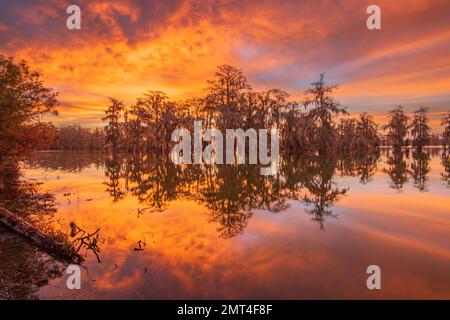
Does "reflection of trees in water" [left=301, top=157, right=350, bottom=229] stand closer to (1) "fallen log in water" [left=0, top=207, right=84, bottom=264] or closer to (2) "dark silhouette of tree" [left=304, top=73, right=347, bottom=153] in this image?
(1) "fallen log in water" [left=0, top=207, right=84, bottom=264]

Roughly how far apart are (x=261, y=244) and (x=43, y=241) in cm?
454

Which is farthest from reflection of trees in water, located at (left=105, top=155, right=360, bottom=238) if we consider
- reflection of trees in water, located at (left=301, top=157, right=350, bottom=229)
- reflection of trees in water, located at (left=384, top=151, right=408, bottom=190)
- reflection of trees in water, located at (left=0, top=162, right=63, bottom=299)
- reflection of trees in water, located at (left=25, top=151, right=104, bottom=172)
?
reflection of trees in water, located at (left=25, top=151, right=104, bottom=172)

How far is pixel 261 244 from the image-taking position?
6.52 m

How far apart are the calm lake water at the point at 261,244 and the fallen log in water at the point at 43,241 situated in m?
0.34

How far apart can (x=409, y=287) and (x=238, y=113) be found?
138 ft

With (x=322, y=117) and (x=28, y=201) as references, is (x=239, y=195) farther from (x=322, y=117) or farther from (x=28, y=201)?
(x=322, y=117)

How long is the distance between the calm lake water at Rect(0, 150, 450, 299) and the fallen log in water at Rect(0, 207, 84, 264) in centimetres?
34

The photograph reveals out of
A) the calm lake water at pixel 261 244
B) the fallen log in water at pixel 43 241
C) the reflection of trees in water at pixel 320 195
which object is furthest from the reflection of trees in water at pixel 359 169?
the fallen log in water at pixel 43 241

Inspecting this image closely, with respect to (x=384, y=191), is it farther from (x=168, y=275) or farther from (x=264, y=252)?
(x=168, y=275)

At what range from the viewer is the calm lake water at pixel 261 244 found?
4.39 metres

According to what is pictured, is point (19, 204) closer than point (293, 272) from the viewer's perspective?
No

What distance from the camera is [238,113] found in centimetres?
4556

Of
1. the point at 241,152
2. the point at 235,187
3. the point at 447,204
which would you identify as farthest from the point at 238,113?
the point at 447,204

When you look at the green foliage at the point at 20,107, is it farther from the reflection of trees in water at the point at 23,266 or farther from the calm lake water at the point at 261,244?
the reflection of trees in water at the point at 23,266
